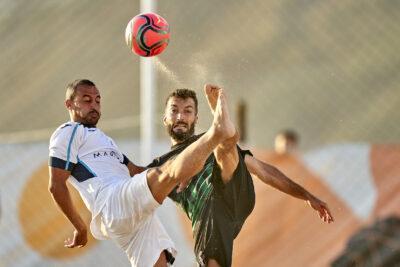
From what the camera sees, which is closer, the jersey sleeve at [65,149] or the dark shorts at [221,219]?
the dark shorts at [221,219]

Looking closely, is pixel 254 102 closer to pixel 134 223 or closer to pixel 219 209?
pixel 219 209

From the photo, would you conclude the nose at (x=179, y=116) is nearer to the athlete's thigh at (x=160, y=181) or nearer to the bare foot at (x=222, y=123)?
the athlete's thigh at (x=160, y=181)

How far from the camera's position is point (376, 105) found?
9.45 m

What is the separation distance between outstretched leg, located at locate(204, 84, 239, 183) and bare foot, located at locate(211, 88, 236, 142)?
0.07 metres

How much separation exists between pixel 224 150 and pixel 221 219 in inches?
21.7

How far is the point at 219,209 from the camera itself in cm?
687

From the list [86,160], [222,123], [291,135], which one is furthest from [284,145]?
[222,123]

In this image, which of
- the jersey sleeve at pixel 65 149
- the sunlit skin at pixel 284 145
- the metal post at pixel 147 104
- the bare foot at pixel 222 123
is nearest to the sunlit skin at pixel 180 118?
the jersey sleeve at pixel 65 149

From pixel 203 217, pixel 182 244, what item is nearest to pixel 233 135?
pixel 203 217

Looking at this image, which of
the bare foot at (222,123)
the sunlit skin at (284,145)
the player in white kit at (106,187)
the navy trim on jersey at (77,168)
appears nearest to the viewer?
the bare foot at (222,123)

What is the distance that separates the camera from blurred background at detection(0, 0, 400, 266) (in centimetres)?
923

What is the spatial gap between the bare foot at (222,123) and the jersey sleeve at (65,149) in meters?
1.12

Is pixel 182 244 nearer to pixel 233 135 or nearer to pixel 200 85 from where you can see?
pixel 200 85

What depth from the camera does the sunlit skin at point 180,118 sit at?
7184mm
